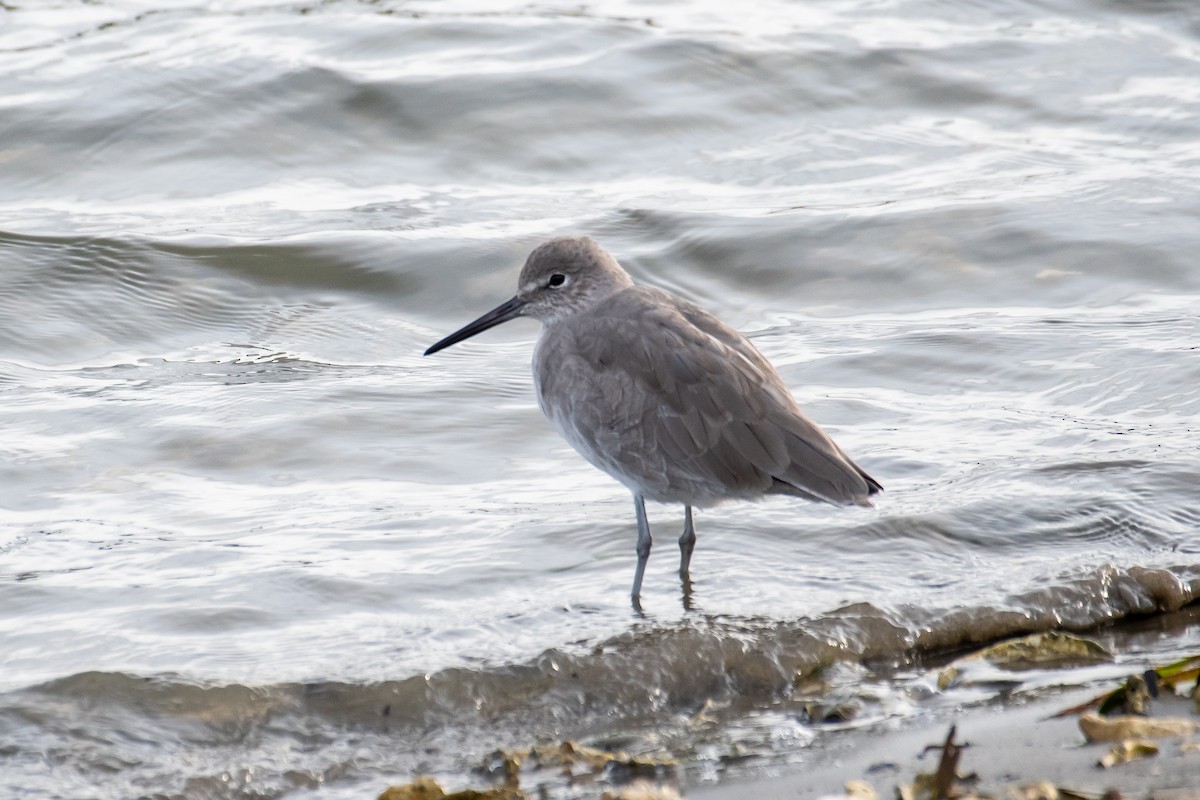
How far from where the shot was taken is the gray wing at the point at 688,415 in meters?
5.47

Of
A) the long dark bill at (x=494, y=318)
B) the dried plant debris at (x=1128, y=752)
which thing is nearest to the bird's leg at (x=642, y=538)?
the long dark bill at (x=494, y=318)

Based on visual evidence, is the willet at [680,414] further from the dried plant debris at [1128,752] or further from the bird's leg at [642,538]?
the dried plant debris at [1128,752]

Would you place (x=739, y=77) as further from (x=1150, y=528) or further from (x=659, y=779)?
(x=659, y=779)

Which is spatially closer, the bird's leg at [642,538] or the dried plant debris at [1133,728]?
the dried plant debris at [1133,728]

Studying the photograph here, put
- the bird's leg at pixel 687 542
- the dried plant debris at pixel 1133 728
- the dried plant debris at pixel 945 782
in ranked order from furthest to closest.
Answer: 1. the bird's leg at pixel 687 542
2. the dried plant debris at pixel 1133 728
3. the dried plant debris at pixel 945 782

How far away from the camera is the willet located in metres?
5.48

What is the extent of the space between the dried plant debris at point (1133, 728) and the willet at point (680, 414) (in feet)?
4.41

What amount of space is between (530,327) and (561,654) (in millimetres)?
4165

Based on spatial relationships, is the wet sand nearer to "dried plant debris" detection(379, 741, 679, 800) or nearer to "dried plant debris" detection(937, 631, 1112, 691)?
"dried plant debris" detection(379, 741, 679, 800)

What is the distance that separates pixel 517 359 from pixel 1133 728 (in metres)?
4.93

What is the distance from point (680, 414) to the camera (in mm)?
5645

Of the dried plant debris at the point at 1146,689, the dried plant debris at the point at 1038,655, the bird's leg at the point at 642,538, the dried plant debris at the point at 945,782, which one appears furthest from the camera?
the bird's leg at the point at 642,538

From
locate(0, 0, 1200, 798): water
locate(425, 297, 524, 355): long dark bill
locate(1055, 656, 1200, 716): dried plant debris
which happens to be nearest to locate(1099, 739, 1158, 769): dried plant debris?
locate(1055, 656, 1200, 716): dried plant debris

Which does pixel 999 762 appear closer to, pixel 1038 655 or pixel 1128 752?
pixel 1128 752
